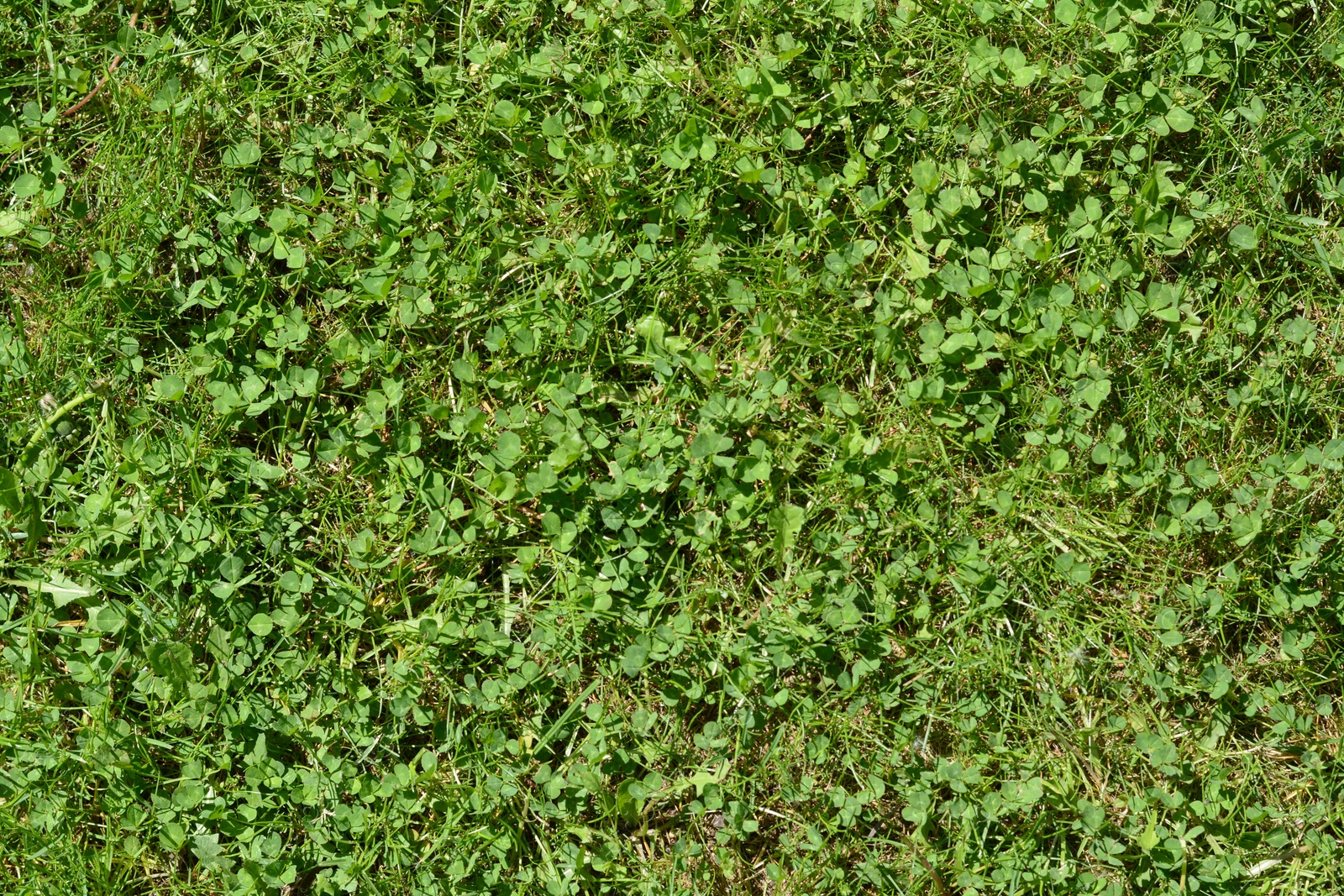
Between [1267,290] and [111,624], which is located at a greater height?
[1267,290]

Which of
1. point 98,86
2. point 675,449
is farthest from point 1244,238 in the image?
point 98,86

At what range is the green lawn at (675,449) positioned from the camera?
314 cm

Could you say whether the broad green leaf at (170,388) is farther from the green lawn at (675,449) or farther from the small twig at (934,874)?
the small twig at (934,874)

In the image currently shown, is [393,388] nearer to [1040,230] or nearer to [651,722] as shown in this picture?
[651,722]

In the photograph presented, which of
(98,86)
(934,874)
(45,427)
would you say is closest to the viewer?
(934,874)

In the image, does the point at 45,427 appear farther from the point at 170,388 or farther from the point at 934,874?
the point at 934,874

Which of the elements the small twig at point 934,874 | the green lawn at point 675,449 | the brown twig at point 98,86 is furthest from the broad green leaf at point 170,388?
the small twig at point 934,874

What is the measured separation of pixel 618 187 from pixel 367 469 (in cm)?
103

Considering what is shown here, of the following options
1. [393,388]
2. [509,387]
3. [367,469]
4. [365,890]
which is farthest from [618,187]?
[365,890]

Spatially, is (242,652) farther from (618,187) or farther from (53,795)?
(618,187)

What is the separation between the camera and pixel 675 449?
318 centimetres

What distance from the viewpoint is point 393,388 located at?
3203 millimetres

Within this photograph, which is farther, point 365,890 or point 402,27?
point 402,27

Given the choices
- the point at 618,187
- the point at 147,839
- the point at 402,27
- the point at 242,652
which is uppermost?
the point at 402,27
